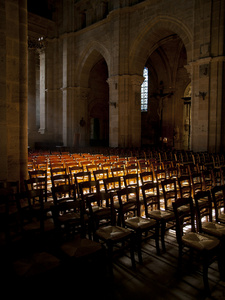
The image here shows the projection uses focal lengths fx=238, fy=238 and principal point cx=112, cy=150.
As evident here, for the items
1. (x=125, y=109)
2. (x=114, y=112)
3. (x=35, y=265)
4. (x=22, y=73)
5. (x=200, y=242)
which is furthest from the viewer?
(x=114, y=112)

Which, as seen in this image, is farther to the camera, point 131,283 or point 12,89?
point 12,89

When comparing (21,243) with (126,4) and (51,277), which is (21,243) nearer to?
(51,277)

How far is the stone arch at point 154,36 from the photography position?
14.8 m

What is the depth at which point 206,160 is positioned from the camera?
1060 centimetres

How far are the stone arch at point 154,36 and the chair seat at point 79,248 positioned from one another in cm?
1411

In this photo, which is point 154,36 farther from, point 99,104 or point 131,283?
point 131,283

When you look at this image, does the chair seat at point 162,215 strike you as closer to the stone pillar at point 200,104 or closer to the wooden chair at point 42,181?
the wooden chair at point 42,181

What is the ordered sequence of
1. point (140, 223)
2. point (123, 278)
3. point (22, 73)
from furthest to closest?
1. point (22, 73)
2. point (140, 223)
3. point (123, 278)

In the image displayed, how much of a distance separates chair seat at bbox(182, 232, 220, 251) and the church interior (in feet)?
0.07

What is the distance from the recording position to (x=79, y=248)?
115 inches

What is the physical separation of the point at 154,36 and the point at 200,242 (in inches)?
668

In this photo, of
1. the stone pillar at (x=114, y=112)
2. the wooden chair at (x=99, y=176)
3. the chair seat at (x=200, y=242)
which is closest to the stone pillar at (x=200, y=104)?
the stone pillar at (x=114, y=112)

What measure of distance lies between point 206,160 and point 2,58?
8800 mm

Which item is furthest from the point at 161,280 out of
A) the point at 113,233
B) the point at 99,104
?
the point at 99,104
